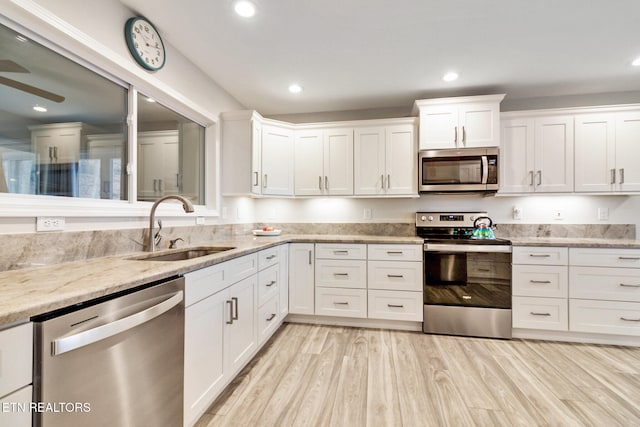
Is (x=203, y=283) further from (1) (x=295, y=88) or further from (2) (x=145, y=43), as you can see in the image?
(1) (x=295, y=88)

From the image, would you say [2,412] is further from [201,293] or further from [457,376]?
[457,376]

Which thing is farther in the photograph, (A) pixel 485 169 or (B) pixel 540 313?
(A) pixel 485 169

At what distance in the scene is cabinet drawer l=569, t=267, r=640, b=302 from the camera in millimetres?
2408

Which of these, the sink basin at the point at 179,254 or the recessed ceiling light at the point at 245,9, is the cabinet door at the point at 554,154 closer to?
the recessed ceiling light at the point at 245,9

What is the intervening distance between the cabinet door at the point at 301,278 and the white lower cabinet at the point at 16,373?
228 centimetres

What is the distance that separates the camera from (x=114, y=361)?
3.14 feet

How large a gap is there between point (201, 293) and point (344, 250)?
1.67 m

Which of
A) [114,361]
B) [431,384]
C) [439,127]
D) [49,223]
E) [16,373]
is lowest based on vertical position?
[431,384]

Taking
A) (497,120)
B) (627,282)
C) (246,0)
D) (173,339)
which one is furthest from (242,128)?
(627,282)

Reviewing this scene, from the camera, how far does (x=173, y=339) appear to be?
48.8 inches

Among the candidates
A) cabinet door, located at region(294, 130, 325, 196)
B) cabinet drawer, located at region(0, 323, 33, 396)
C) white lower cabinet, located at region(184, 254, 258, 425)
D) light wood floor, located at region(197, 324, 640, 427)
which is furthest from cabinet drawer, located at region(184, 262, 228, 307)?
cabinet door, located at region(294, 130, 325, 196)

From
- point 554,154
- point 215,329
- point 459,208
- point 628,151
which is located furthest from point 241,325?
point 628,151

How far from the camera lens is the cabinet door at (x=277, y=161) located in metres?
3.08

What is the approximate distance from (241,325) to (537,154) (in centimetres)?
328
